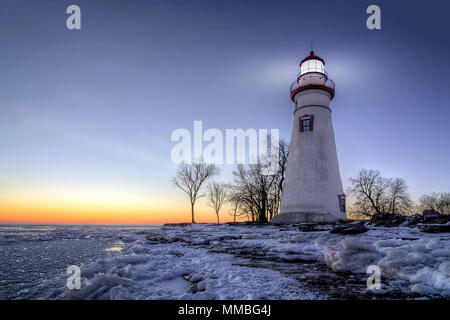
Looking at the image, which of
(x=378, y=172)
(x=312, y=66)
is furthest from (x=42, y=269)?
(x=378, y=172)

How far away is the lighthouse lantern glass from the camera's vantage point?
66.7ft

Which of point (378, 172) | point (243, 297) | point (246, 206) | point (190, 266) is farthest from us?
point (378, 172)

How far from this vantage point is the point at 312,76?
64.4 ft

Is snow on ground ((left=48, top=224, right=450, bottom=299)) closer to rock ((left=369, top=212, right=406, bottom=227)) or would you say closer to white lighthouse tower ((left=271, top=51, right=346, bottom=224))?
rock ((left=369, top=212, right=406, bottom=227))

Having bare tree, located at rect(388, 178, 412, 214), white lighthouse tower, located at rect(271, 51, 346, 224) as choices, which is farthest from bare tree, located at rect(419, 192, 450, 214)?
white lighthouse tower, located at rect(271, 51, 346, 224)

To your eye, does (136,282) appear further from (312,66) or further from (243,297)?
(312,66)

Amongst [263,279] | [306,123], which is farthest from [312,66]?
[263,279]

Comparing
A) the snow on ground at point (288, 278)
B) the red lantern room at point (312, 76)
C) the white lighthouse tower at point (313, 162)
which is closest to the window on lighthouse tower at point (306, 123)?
the white lighthouse tower at point (313, 162)

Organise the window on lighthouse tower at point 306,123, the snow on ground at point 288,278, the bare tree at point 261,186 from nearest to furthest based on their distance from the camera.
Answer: the snow on ground at point 288,278 < the window on lighthouse tower at point 306,123 < the bare tree at point 261,186

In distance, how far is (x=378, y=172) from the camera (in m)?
38.8

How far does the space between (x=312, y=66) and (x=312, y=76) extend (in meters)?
1.60

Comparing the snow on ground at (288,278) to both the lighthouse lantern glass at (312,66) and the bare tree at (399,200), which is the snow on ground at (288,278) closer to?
the lighthouse lantern glass at (312,66)

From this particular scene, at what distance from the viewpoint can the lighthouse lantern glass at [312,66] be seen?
66.7ft
